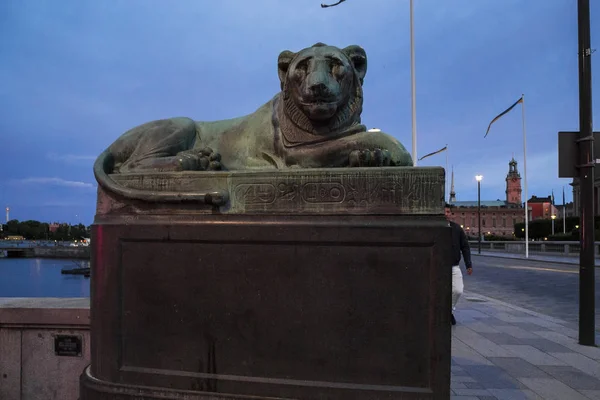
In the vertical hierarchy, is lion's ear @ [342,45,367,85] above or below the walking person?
above

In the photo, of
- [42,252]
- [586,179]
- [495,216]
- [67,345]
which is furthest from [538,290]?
[495,216]

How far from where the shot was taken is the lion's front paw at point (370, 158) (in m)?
2.69

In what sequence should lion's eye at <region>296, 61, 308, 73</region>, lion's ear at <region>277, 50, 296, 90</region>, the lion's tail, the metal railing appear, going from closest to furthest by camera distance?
the lion's tail → lion's eye at <region>296, 61, 308, 73</region> → lion's ear at <region>277, 50, 296, 90</region> → the metal railing

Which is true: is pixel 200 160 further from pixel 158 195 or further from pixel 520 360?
pixel 520 360

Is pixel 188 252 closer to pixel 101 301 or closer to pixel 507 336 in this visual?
pixel 101 301

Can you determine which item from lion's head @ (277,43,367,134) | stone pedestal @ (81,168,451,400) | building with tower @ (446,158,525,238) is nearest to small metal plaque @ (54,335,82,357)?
stone pedestal @ (81,168,451,400)

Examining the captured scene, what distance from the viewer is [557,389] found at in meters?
4.15

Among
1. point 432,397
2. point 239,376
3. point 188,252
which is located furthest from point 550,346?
point 188,252

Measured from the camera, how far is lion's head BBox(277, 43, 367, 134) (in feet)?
9.08

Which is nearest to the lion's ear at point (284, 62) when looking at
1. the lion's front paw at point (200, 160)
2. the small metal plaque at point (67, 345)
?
the lion's front paw at point (200, 160)

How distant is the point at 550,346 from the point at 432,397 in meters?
4.68

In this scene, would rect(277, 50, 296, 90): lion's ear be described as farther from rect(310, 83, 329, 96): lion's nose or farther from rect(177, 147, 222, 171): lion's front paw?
rect(177, 147, 222, 171): lion's front paw

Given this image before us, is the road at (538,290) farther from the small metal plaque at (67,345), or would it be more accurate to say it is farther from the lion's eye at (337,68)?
the small metal plaque at (67,345)

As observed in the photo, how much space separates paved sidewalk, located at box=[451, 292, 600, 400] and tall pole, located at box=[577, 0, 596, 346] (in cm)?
50
